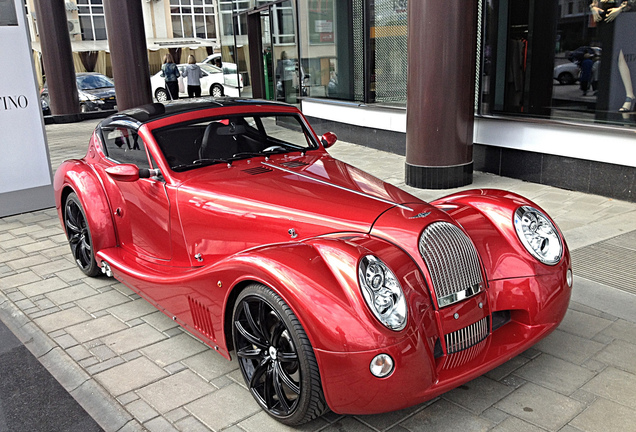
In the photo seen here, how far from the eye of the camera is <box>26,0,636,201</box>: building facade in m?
6.67

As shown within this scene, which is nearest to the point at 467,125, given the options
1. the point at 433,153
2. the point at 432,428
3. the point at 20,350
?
the point at 433,153

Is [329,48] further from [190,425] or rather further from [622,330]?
[190,425]

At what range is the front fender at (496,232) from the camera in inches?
121

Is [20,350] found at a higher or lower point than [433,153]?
lower

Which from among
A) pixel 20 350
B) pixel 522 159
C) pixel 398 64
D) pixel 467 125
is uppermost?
pixel 398 64

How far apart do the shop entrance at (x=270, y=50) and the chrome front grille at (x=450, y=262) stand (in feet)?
34.0

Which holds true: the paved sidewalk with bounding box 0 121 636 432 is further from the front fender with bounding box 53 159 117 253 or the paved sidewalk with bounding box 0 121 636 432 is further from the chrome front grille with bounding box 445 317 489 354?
the front fender with bounding box 53 159 117 253

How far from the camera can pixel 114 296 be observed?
4602 millimetres

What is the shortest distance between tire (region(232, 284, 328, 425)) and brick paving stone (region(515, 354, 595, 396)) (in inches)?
50.6

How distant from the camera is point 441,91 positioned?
7039mm

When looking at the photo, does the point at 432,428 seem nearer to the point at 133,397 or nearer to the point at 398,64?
the point at 133,397

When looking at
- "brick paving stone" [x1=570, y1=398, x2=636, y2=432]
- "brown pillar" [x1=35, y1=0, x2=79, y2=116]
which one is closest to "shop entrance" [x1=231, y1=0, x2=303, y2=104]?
"brown pillar" [x1=35, y1=0, x2=79, y2=116]

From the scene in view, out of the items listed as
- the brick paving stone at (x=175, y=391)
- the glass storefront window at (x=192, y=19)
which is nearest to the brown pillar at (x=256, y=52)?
the brick paving stone at (x=175, y=391)

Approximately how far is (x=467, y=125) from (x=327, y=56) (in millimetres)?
5230
